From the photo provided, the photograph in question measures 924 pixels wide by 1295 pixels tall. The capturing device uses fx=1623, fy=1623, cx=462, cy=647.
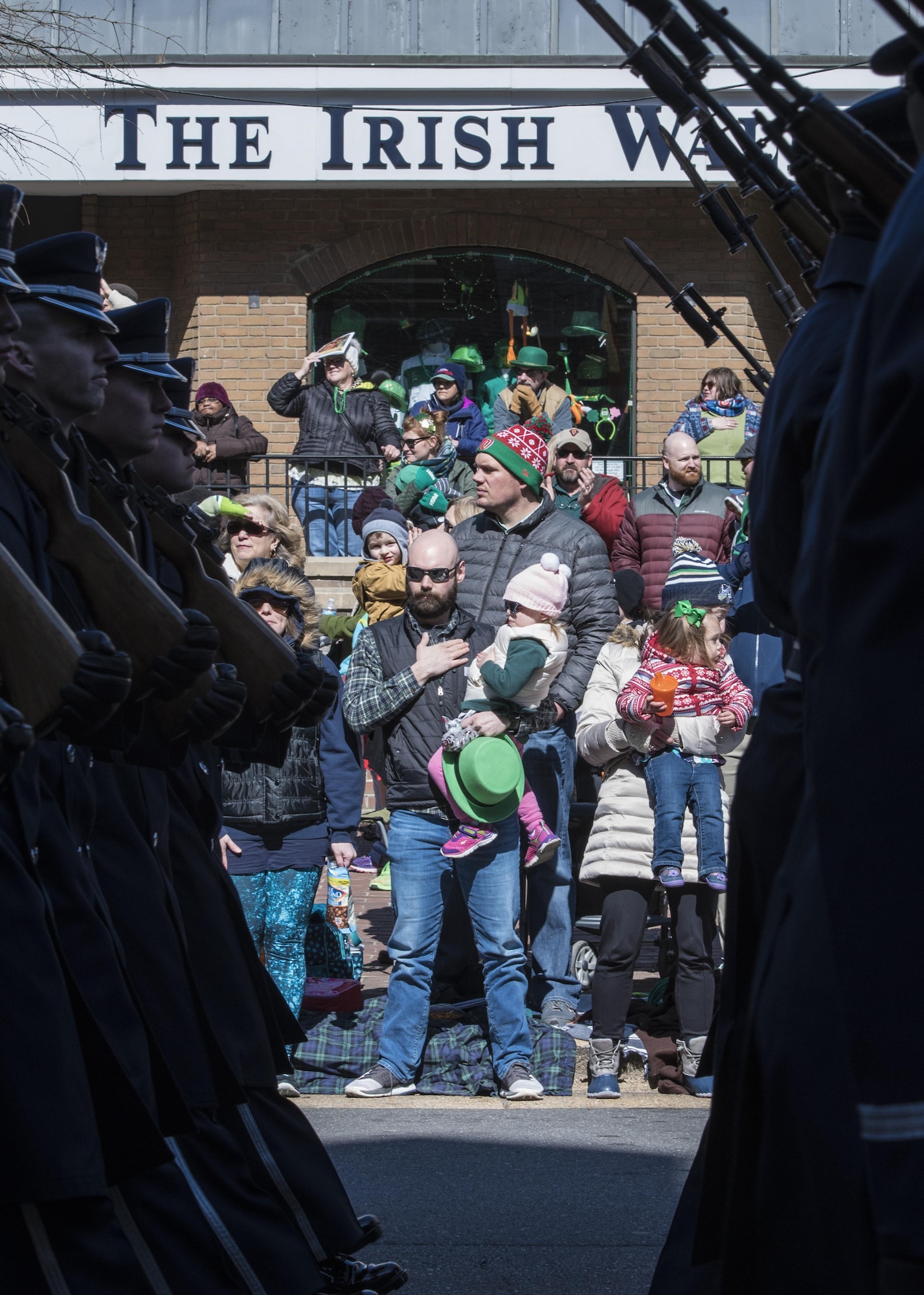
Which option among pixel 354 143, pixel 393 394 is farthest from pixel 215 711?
pixel 354 143

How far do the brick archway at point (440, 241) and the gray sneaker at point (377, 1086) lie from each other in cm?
1169

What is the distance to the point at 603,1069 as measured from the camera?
6.19 m

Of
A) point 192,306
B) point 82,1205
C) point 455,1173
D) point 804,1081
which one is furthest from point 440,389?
point 804,1081

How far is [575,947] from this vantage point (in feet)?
23.8

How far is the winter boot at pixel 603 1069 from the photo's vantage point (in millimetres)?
6137

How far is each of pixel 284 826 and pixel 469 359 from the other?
10265 mm

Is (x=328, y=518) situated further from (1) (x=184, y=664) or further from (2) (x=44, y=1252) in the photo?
(2) (x=44, y=1252)

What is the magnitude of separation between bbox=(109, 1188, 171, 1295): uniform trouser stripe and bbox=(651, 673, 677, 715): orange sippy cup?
3.51 m

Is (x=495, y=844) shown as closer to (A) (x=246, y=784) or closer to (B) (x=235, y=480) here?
(A) (x=246, y=784)

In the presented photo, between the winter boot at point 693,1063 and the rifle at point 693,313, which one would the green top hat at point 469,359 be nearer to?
the winter boot at point 693,1063

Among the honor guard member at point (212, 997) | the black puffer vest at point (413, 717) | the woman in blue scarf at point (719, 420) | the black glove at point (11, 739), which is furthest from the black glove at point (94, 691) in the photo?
the woman in blue scarf at point (719, 420)

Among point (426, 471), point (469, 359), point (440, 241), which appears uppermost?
point (440, 241)

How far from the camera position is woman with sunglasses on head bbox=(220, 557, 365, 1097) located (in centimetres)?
637

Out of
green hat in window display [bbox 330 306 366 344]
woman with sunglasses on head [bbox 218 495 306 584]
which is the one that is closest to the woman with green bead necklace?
→ green hat in window display [bbox 330 306 366 344]
